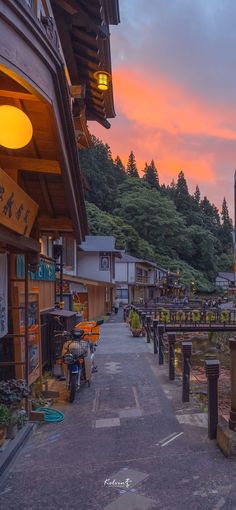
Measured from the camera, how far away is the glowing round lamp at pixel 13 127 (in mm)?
3750

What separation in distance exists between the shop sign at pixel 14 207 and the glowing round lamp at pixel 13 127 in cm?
37

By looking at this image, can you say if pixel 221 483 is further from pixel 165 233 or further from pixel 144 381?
pixel 165 233

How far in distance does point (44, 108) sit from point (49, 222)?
3563mm

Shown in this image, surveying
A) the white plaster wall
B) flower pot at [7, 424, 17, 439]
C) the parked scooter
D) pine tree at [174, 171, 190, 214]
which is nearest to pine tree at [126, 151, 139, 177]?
pine tree at [174, 171, 190, 214]

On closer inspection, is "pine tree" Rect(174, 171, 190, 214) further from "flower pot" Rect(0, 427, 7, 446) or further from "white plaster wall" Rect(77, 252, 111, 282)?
"flower pot" Rect(0, 427, 7, 446)

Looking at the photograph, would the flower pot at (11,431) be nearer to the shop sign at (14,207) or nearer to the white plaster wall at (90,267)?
the shop sign at (14,207)

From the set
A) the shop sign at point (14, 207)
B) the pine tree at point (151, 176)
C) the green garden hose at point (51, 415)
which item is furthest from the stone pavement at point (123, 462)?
the pine tree at point (151, 176)

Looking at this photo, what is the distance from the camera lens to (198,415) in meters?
6.96

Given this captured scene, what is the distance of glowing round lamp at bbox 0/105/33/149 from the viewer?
375 centimetres

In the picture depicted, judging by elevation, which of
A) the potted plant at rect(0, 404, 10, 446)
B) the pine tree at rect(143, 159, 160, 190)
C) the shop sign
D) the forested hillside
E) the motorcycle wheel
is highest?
the pine tree at rect(143, 159, 160, 190)

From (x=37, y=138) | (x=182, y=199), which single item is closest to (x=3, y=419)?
(x=37, y=138)

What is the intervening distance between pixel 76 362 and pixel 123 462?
11.7 feet

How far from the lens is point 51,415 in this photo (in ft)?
23.4

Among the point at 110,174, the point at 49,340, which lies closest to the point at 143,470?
the point at 49,340
